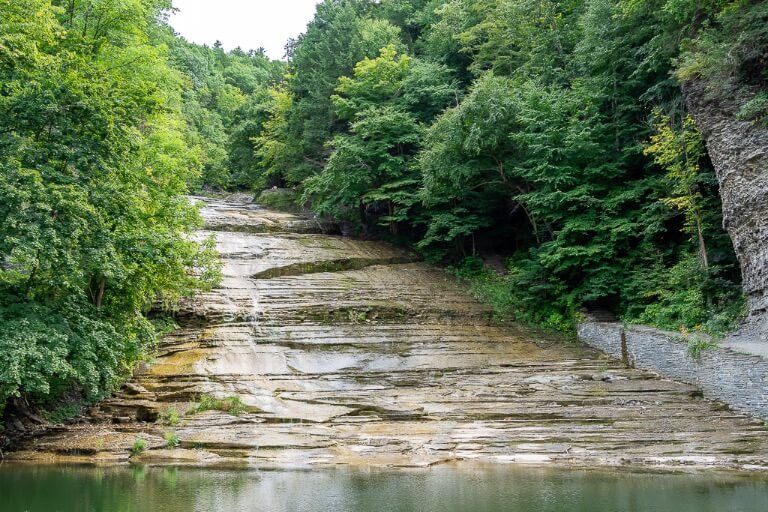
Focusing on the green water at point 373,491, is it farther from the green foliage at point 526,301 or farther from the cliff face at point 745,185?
the green foliage at point 526,301

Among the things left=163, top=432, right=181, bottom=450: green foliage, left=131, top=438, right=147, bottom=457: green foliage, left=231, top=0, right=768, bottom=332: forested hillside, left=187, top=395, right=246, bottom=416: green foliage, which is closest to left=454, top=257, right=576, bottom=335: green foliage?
left=231, top=0, right=768, bottom=332: forested hillside

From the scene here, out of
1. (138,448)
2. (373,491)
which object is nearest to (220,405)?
(138,448)

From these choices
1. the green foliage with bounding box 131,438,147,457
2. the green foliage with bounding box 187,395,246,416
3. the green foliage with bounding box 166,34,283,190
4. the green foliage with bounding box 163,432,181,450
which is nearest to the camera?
the green foliage with bounding box 131,438,147,457

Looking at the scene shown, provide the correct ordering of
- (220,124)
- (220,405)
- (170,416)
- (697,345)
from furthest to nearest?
(220,124) < (220,405) < (697,345) < (170,416)

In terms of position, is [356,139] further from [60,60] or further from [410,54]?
[60,60]

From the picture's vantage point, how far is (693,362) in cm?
1345

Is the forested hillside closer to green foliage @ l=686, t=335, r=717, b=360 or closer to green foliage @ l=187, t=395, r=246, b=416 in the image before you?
green foliage @ l=686, t=335, r=717, b=360

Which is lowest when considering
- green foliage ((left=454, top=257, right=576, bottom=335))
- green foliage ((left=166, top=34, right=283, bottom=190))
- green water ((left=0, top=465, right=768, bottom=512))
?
Answer: green water ((left=0, top=465, right=768, bottom=512))

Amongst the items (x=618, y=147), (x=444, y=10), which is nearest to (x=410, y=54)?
(x=444, y=10)

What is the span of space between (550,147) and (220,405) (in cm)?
1311

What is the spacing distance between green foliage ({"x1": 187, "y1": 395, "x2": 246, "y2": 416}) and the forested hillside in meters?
10.8

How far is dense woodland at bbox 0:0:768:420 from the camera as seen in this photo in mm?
11250

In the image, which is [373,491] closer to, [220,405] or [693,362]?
[220,405]

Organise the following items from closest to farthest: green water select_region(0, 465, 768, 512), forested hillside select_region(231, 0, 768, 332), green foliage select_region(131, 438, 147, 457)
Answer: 1. green water select_region(0, 465, 768, 512)
2. green foliage select_region(131, 438, 147, 457)
3. forested hillside select_region(231, 0, 768, 332)
